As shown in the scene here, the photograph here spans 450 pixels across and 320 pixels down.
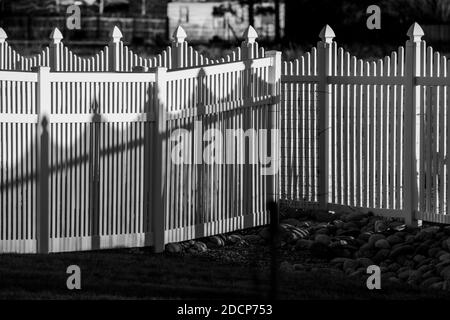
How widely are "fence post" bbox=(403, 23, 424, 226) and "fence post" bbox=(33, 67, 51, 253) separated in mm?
3730

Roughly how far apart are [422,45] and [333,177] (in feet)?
5.73

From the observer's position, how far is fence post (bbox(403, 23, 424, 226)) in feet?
44.7

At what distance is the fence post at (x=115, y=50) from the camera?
16.2 m

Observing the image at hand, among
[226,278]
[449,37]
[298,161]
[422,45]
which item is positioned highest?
[449,37]

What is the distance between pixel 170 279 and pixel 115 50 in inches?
233

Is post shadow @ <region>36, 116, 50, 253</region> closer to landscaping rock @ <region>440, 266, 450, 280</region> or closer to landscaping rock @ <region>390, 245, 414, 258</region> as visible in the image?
landscaping rock @ <region>390, 245, 414, 258</region>

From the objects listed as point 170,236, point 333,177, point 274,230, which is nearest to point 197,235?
point 170,236

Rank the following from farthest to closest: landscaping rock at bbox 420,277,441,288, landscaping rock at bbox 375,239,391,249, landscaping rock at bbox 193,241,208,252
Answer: landscaping rock at bbox 375,239,391,249 < landscaping rock at bbox 193,241,208,252 < landscaping rock at bbox 420,277,441,288

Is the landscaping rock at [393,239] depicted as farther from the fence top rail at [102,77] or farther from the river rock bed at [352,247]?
the fence top rail at [102,77]

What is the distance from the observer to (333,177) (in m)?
14.6

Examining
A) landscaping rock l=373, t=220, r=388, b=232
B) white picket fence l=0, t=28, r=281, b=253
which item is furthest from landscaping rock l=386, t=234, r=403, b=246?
white picket fence l=0, t=28, r=281, b=253

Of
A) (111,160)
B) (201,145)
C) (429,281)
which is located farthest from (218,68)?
(429,281)

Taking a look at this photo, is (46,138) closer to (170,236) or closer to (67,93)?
(67,93)

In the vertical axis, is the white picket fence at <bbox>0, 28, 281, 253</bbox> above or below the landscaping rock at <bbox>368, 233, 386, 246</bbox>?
above
